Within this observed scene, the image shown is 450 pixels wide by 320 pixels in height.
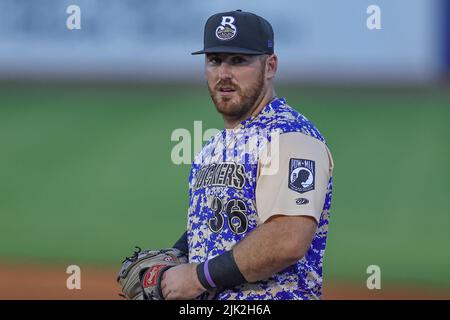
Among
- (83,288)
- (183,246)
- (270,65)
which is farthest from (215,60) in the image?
(83,288)

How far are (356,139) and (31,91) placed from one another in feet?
7.50

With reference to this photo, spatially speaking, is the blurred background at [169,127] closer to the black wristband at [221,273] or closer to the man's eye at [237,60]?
the man's eye at [237,60]

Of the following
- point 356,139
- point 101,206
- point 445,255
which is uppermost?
point 356,139

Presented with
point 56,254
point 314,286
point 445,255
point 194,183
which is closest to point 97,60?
point 56,254

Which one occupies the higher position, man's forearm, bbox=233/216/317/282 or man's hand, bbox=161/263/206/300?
man's forearm, bbox=233/216/317/282

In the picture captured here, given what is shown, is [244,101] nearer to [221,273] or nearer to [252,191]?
[252,191]

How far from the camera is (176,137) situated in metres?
5.56

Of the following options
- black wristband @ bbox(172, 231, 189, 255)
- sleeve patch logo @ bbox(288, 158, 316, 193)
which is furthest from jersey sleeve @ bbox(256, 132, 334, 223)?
black wristband @ bbox(172, 231, 189, 255)

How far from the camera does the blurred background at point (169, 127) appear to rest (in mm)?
5270

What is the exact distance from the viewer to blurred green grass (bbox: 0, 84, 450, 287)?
528cm

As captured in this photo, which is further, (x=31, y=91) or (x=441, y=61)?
(x=31, y=91)

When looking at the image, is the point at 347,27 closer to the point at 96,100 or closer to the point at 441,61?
the point at 441,61

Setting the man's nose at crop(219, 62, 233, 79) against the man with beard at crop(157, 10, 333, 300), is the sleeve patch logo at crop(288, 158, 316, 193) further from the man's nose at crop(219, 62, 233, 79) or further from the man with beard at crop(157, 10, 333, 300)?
the man's nose at crop(219, 62, 233, 79)

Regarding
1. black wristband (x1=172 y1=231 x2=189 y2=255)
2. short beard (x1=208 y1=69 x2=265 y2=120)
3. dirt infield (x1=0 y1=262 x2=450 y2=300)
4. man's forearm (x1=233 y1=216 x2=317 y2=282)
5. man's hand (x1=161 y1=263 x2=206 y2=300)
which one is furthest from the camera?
dirt infield (x1=0 y1=262 x2=450 y2=300)
